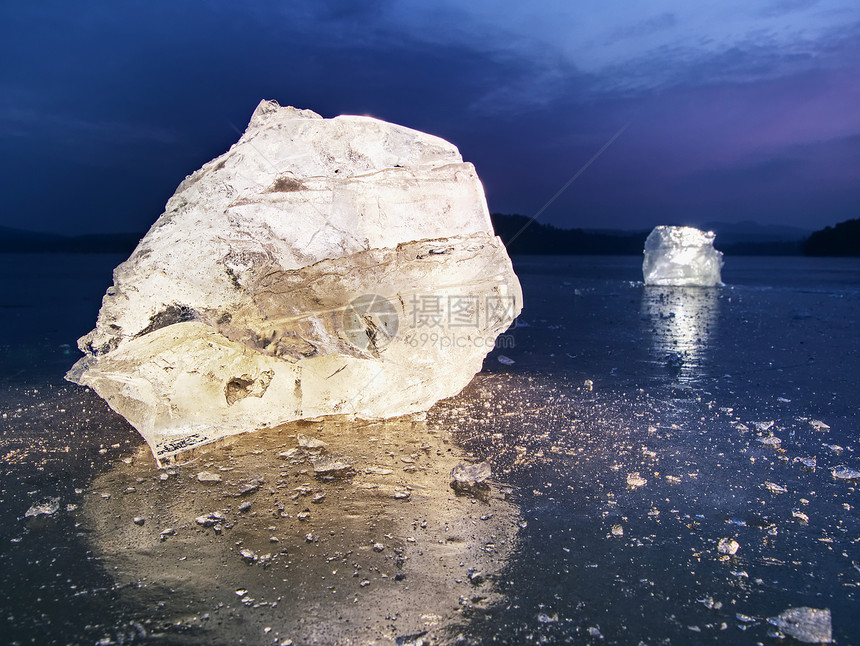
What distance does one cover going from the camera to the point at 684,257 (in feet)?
47.9

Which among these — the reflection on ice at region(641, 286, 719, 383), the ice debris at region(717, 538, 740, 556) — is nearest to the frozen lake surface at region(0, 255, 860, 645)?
the ice debris at region(717, 538, 740, 556)

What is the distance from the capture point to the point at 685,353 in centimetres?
519

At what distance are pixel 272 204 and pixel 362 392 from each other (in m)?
1.15

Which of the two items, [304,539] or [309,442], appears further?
[309,442]

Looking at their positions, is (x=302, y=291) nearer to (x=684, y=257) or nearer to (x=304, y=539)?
(x=304, y=539)

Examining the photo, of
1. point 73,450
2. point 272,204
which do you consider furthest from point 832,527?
point 73,450

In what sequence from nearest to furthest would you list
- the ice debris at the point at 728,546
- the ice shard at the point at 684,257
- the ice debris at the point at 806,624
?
the ice debris at the point at 806,624 < the ice debris at the point at 728,546 < the ice shard at the point at 684,257

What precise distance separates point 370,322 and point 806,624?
7.02 ft

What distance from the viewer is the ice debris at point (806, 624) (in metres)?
1.45

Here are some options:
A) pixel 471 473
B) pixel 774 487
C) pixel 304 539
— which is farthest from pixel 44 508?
pixel 774 487

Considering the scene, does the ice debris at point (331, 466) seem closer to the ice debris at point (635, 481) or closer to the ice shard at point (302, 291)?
the ice shard at point (302, 291)

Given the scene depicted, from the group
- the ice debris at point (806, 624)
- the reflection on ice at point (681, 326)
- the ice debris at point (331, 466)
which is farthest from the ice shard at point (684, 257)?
the ice debris at point (806, 624)

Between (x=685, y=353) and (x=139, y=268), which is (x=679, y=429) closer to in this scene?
(x=685, y=353)

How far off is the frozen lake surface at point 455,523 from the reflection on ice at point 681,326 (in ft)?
2.84
